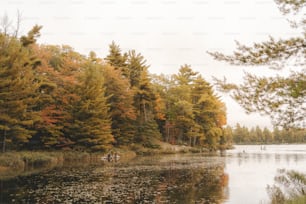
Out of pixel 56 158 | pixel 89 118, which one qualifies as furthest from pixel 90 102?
pixel 56 158

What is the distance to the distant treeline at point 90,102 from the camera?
78.0 ft

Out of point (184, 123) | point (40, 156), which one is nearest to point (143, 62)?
point (184, 123)

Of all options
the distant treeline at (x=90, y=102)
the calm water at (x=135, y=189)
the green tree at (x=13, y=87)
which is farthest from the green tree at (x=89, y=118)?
the calm water at (x=135, y=189)

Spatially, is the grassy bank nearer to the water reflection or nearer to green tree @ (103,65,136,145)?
the water reflection

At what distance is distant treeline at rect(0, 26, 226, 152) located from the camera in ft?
78.0

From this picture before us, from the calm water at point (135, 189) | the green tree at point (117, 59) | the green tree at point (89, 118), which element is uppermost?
the green tree at point (117, 59)

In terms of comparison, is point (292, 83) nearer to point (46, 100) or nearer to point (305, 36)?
point (305, 36)

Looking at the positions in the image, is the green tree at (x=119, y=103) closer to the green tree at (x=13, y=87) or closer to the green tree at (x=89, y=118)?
the green tree at (x=89, y=118)

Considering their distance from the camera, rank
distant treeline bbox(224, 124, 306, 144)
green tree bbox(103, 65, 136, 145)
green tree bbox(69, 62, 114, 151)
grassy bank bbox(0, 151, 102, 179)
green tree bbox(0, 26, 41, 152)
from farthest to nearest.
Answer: distant treeline bbox(224, 124, 306, 144), green tree bbox(103, 65, 136, 145), green tree bbox(69, 62, 114, 151), green tree bbox(0, 26, 41, 152), grassy bank bbox(0, 151, 102, 179)

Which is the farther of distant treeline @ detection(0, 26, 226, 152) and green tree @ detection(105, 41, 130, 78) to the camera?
green tree @ detection(105, 41, 130, 78)

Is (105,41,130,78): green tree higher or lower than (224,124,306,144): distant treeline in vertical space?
higher

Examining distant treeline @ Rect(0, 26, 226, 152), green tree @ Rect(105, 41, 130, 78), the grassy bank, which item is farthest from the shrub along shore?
green tree @ Rect(105, 41, 130, 78)

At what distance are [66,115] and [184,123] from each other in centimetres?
2359

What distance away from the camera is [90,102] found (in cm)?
3325
